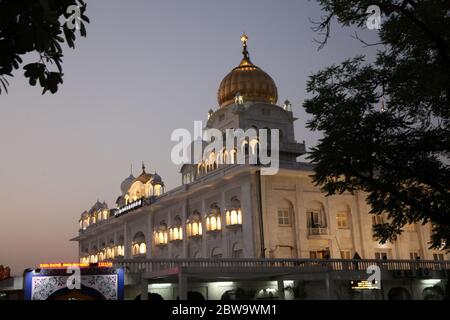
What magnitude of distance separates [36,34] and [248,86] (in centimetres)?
4421

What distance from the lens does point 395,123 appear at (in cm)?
1694

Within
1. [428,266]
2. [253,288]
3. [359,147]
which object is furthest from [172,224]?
[359,147]

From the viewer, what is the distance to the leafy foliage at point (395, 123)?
51.7ft

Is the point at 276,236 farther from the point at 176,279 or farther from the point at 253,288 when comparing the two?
the point at 176,279

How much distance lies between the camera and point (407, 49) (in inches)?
665

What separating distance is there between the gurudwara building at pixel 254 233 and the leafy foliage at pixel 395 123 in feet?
42.5

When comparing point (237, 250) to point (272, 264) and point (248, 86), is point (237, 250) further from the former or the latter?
point (248, 86)

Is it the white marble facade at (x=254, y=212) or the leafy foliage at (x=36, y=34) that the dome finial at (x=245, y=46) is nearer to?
the white marble facade at (x=254, y=212)

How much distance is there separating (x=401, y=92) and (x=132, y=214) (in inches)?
1617

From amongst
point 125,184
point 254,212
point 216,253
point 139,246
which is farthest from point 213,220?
point 125,184

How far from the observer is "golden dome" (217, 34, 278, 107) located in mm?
48312

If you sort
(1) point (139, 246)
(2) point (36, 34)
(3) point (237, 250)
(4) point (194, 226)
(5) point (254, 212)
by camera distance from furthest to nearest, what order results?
1. (1) point (139, 246)
2. (4) point (194, 226)
3. (3) point (237, 250)
4. (5) point (254, 212)
5. (2) point (36, 34)

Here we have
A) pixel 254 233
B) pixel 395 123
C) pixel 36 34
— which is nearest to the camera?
pixel 36 34

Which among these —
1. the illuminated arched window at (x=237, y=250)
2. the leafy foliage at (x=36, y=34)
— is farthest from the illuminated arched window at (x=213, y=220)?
the leafy foliage at (x=36, y=34)
